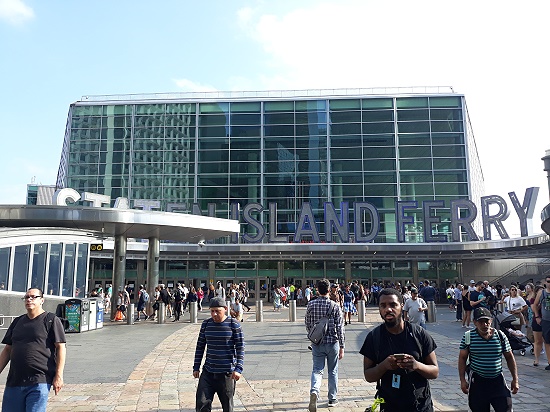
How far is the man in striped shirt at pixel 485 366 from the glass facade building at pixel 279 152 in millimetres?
37857

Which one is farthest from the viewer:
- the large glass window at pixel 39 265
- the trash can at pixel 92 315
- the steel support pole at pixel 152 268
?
the steel support pole at pixel 152 268

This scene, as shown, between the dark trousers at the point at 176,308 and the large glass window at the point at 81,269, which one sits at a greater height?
the large glass window at the point at 81,269

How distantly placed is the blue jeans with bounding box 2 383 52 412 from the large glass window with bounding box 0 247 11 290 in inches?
451

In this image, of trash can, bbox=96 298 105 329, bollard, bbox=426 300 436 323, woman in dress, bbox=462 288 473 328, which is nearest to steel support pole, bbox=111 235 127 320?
trash can, bbox=96 298 105 329

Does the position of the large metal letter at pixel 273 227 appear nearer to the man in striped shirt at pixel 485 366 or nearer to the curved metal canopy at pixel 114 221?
the curved metal canopy at pixel 114 221

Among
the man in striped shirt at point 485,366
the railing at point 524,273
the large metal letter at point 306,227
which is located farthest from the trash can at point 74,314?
the railing at point 524,273

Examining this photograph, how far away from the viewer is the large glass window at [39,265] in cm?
1623

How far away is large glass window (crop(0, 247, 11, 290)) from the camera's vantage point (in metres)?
14.7

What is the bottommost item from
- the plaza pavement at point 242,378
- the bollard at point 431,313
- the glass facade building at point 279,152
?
the plaza pavement at point 242,378

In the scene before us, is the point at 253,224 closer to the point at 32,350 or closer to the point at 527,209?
the point at 527,209

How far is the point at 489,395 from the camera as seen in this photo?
4844mm

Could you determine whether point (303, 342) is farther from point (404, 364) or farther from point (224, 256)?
point (224, 256)

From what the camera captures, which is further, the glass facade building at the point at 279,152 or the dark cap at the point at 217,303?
the glass facade building at the point at 279,152

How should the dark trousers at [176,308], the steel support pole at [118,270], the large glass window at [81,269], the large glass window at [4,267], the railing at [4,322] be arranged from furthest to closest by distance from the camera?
1. the steel support pole at [118,270]
2. the dark trousers at [176,308]
3. the large glass window at [81,269]
4. the large glass window at [4,267]
5. the railing at [4,322]
